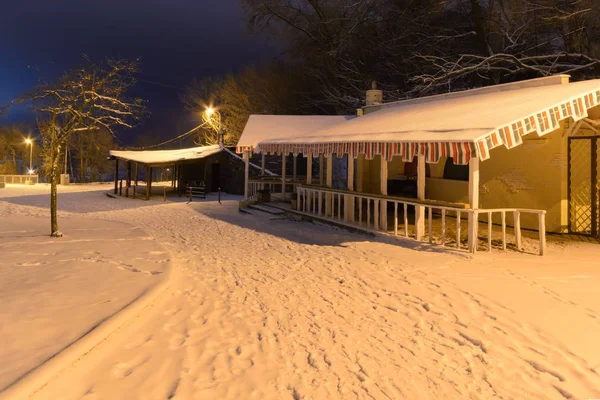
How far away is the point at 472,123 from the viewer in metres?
8.46

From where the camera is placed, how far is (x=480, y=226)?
38.1 ft

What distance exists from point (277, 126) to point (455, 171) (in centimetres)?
983

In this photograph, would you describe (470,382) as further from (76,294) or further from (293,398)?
(76,294)

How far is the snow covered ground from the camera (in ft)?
12.1

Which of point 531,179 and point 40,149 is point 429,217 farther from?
point 40,149

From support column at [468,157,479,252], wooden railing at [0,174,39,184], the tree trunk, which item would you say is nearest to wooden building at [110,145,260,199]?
the tree trunk

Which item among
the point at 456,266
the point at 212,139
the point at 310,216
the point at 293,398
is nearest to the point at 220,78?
the point at 212,139

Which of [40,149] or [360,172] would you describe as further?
[40,149]

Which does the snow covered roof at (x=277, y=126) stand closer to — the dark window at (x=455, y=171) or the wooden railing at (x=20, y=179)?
the dark window at (x=455, y=171)

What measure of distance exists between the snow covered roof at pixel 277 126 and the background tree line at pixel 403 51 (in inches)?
176

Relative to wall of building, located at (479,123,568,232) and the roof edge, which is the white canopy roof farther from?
wall of building, located at (479,123,568,232)

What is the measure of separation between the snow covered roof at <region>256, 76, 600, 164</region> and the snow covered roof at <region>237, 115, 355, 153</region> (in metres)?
6.20

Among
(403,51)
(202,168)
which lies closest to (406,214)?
(403,51)

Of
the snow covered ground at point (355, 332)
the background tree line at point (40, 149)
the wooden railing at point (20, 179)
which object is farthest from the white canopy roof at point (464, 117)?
the background tree line at point (40, 149)
